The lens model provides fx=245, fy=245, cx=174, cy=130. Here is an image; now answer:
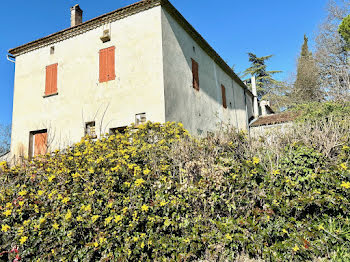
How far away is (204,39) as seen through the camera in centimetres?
1202

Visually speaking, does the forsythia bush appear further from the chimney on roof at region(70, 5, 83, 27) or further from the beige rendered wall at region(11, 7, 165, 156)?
the chimney on roof at region(70, 5, 83, 27)

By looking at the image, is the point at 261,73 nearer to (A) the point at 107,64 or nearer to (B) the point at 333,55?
(B) the point at 333,55

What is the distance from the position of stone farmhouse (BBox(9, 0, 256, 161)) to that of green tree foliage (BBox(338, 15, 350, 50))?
11392 millimetres

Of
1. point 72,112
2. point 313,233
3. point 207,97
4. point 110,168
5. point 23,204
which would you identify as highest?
point 207,97

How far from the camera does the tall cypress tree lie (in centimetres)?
2166

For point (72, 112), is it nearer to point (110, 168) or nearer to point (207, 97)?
point (207, 97)

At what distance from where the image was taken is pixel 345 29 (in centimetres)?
1755

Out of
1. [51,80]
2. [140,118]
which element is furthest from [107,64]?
[51,80]

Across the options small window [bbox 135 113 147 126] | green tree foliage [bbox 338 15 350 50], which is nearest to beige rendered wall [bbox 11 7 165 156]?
small window [bbox 135 113 147 126]

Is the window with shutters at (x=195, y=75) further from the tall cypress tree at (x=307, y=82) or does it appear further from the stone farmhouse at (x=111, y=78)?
the tall cypress tree at (x=307, y=82)

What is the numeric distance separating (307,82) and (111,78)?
19197 millimetres

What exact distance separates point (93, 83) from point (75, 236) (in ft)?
25.4

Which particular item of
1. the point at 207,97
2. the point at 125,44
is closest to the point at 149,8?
the point at 125,44

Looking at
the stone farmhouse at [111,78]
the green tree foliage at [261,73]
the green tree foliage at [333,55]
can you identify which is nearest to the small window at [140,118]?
the stone farmhouse at [111,78]
